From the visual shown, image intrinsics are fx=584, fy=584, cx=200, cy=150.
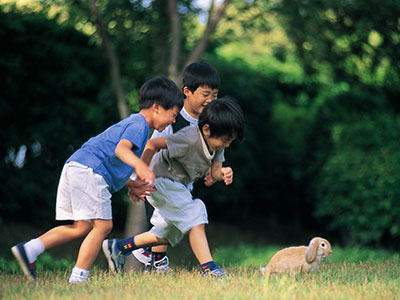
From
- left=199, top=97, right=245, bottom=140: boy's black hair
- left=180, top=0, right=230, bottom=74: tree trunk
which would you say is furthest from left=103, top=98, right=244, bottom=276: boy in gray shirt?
left=180, top=0, right=230, bottom=74: tree trunk

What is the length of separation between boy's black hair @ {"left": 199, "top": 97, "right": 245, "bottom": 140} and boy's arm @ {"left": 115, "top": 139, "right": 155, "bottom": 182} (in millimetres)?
670

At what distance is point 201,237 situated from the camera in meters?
4.36

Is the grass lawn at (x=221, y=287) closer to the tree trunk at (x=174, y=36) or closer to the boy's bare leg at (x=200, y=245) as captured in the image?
the boy's bare leg at (x=200, y=245)

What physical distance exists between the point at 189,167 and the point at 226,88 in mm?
5736

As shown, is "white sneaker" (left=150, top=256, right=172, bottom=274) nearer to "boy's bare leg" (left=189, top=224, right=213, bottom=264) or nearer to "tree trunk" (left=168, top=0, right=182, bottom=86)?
"boy's bare leg" (left=189, top=224, right=213, bottom=264)

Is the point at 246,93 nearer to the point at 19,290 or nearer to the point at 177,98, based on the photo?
the point at 177,98

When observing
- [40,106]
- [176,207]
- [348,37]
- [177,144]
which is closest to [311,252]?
[176,207]

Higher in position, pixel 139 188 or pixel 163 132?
pixel 163 132

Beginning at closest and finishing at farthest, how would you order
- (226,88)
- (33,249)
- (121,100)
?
(33,249)
(121,100)
(226,88)

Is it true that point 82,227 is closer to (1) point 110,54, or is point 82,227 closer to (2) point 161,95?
(2) point 161,95

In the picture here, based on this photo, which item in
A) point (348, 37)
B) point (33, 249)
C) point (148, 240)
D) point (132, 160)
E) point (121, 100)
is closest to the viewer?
point (132, 160)

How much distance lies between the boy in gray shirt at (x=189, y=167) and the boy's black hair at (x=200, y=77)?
1.38 ft

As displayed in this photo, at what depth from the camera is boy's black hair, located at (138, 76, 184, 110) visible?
4230 mm

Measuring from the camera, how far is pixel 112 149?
4.08 m
